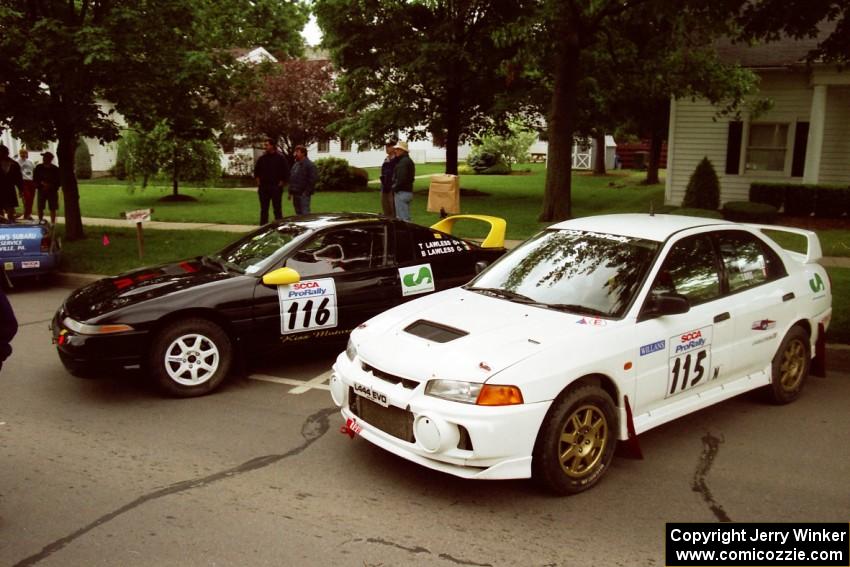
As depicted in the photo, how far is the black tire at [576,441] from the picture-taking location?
4.30 meters

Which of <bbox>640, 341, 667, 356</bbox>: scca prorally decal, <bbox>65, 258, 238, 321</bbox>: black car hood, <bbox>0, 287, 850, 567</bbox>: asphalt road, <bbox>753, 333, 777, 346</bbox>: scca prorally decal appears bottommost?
<bbox>0, 287, 850, 567</bbox>: asphalt road

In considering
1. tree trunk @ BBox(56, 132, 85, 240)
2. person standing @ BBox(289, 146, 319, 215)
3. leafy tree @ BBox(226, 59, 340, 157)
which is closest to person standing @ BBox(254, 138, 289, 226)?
person standing @ BBox(289, 146, 319, 215)

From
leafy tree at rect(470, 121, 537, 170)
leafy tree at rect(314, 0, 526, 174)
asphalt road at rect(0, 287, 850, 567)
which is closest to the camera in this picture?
asphalt road at rect(0, 287, 850, 567)

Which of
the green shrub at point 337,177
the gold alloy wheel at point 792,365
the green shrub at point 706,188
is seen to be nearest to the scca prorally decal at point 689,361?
the gold alloy wheel at point 792,365

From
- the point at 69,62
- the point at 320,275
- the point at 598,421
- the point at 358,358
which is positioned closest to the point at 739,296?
the point at 598,421

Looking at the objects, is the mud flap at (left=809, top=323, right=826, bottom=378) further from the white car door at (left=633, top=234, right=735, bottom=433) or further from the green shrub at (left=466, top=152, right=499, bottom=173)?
the green shrub at (left=466, top=152, right=499, bottom=173)

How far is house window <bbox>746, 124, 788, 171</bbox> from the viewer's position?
20062mm

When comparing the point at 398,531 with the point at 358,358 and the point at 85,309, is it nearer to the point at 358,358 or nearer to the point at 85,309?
the point at 358,358

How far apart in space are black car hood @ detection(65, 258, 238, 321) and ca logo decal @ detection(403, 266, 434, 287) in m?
1.60

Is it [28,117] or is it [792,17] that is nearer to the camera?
[792,17]

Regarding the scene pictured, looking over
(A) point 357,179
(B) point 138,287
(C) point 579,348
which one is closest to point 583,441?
(C) point 579,348

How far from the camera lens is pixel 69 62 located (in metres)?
12.0

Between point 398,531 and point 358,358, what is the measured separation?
124 cm

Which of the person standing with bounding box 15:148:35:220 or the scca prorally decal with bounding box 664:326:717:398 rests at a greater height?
the person standing with bounding box 15:148:35:220
